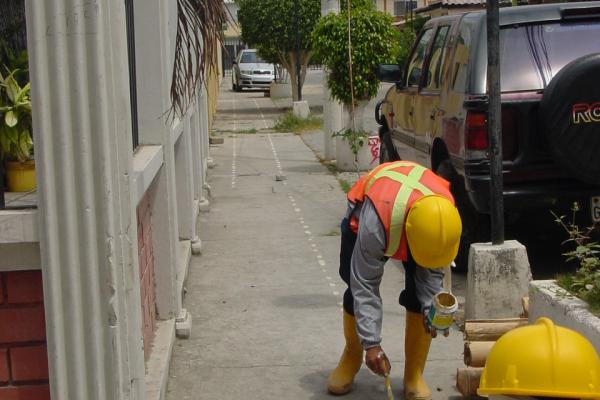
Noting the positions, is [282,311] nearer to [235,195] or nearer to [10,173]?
[10,173]

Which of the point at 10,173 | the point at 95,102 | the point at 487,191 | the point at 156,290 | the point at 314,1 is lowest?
the point at 156,290

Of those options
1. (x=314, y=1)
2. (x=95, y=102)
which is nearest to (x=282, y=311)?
(x=95, y=102)

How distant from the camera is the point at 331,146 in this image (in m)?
14.3

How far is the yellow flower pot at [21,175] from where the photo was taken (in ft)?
11.3

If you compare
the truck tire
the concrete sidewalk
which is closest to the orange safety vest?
the concrete sidewalk

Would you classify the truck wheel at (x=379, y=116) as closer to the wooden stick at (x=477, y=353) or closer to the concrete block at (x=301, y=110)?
the wooden stick at (x=477, y=353)

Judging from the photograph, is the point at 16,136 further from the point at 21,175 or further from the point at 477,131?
the point at 477,131

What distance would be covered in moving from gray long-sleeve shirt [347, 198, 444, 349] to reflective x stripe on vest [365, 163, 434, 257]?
0.04 metres

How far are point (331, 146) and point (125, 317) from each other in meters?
11.2

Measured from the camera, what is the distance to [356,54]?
482 inches

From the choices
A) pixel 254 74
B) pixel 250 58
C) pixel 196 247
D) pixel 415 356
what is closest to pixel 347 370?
pixel 415 356

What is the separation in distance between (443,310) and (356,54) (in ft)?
27.6

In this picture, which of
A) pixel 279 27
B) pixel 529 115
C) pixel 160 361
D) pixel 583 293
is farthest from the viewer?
pixel 279 27

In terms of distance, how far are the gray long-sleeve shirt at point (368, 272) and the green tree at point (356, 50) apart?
26.4 feet
